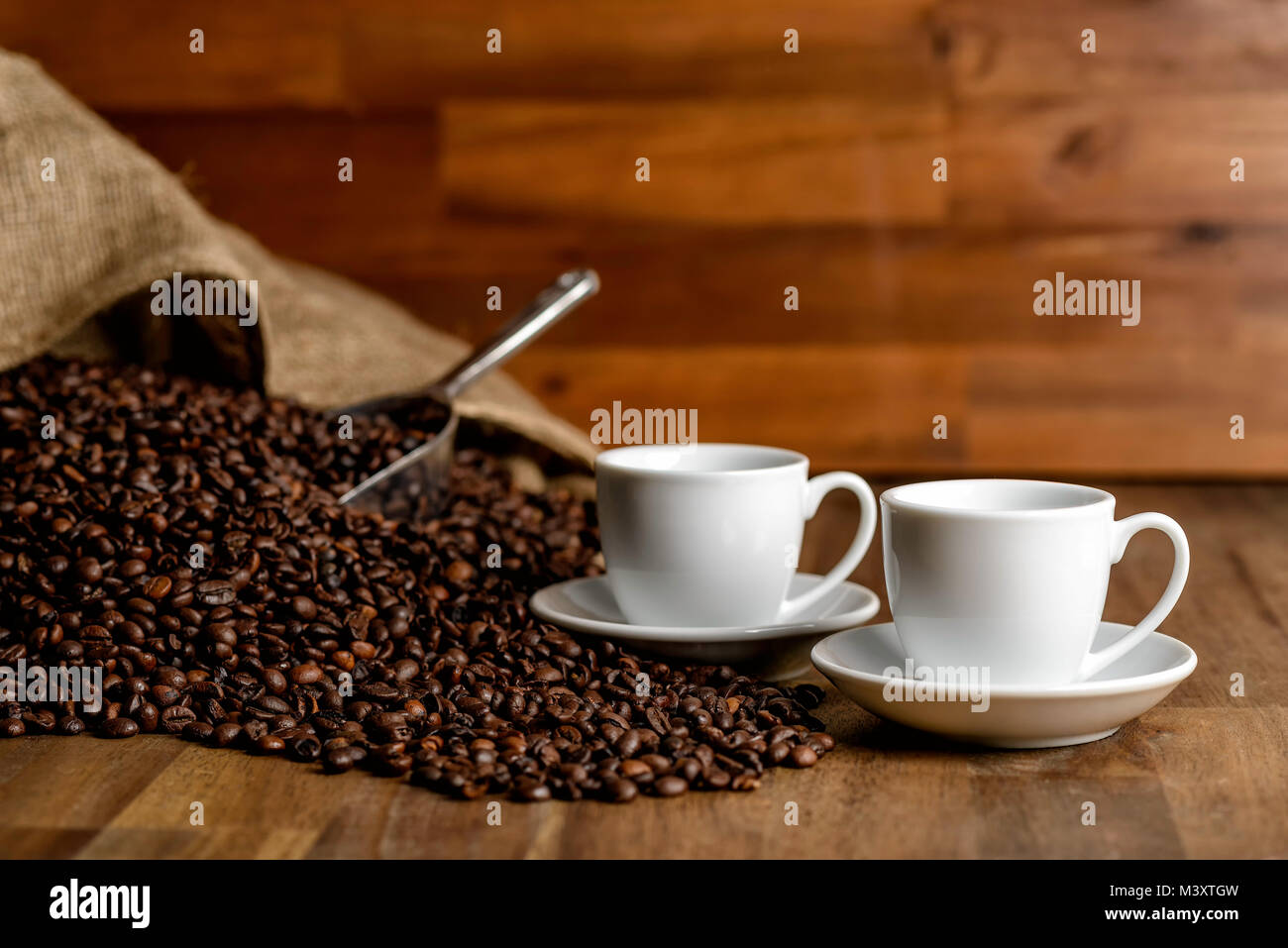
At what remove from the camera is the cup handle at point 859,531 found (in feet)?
3.88

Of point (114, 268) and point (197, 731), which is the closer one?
point (197, 731)

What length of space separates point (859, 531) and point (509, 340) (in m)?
0.63

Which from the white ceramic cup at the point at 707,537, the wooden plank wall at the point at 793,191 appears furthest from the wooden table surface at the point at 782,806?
the wooden plank wall at the point at 793,191

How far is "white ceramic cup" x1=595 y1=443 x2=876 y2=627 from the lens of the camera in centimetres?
115

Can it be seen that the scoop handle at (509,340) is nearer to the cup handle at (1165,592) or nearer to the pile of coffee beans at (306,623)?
the pile of coffee beans at (306,623)

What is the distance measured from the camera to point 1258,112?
211cm

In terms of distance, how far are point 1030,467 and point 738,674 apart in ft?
3.96

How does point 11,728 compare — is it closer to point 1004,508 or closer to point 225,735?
point 225,735

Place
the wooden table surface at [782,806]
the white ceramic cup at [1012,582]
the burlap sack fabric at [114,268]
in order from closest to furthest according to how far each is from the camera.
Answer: the wooden table surface at [782,806] → the white ceramic cup at [1012,582] → the burlap sack fabric at [114,268]

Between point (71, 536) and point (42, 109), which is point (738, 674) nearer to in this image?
point (71, 536)

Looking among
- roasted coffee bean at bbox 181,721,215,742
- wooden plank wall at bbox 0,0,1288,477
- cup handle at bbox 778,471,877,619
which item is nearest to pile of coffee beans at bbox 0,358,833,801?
roasted coffee bean at bbox 181,721,215,742

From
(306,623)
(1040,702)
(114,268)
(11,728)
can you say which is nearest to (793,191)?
(114,268)

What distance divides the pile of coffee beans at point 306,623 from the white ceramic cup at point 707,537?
64mm

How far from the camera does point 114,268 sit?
166 centimetres
